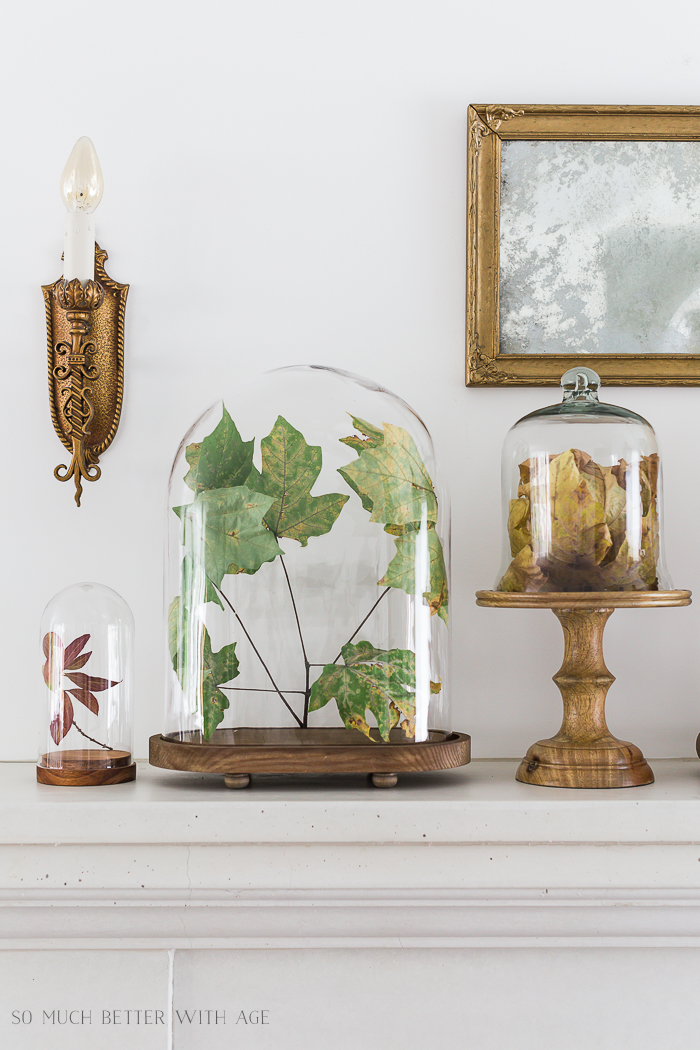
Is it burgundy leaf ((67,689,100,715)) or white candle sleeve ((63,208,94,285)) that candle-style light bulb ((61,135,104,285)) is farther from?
burgundy leaf ((67,689,100,715))

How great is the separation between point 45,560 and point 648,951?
0.71 m

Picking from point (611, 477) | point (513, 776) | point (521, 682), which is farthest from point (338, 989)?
point (611, 477)

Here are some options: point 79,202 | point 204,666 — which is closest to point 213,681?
point 204,666

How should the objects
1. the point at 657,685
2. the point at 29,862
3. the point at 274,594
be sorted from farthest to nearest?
the point at 657,685
the point at 274,594
the point at 29,862

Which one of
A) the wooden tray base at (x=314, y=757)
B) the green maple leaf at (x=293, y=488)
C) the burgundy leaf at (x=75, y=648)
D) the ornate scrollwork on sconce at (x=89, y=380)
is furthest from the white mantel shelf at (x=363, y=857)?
the ornate scrollwork on sconce at (x=89, y=380)

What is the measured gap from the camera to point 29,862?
71 centimetres

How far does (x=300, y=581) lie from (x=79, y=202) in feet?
1.43

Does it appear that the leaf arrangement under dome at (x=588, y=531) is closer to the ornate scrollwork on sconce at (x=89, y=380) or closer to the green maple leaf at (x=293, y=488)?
the green maple leaf at (x=293, y=488)

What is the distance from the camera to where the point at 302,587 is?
2.65 ft

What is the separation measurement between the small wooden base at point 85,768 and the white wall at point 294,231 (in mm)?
164

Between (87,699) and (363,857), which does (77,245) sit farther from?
(363,857)

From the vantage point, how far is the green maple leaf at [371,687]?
76cm

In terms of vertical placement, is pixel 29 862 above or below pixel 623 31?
below

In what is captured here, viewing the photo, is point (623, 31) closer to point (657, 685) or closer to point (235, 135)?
point (235, 135)
